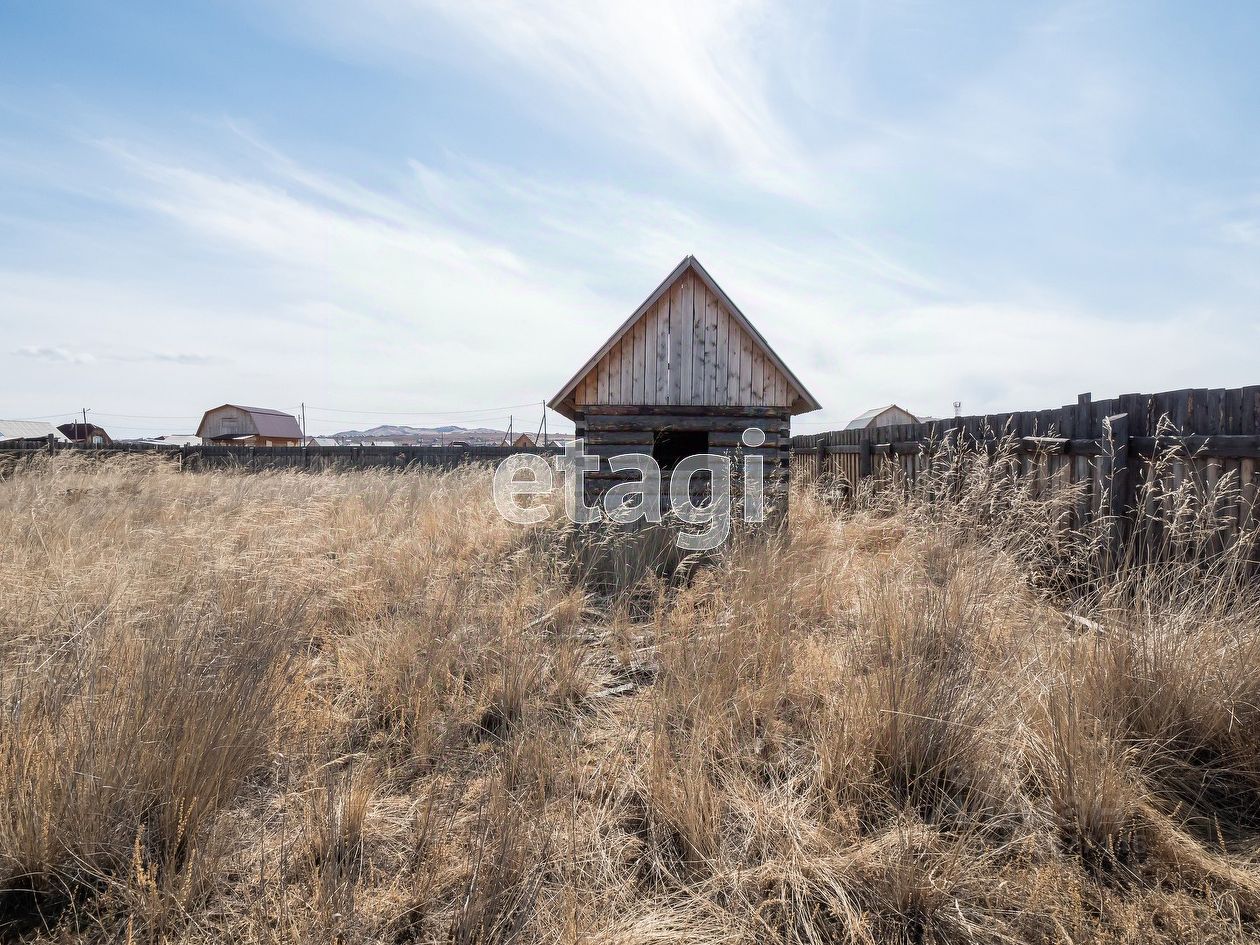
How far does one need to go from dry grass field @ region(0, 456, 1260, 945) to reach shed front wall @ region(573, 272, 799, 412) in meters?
4.42

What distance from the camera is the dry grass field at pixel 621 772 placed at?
202 cm

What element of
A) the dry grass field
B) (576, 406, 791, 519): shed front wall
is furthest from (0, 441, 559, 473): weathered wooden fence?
the dry grass field

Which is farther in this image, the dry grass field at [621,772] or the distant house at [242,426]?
the distant house at [242,426]

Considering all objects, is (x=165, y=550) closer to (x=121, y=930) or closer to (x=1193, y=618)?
(x=121, y=930)

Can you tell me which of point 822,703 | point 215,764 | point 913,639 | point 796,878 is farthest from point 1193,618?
Result: point 215,764

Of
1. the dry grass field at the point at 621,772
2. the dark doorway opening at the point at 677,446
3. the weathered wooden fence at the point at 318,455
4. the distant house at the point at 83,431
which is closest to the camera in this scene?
the dry grass field at the point at 621,772

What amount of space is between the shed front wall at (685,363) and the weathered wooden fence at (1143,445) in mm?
2675

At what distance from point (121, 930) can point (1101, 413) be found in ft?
23.5

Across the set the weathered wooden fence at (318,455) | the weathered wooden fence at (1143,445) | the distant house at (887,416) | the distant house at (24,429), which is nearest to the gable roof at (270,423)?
the distant house at (24,429)

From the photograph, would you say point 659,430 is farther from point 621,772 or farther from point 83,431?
point 83,431

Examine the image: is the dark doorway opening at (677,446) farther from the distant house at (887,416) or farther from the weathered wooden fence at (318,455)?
the distant house at (887,416)

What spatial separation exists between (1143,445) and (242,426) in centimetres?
5716

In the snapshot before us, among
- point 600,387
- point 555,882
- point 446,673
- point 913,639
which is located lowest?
point 555,882

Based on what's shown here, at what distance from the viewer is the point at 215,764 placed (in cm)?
238
